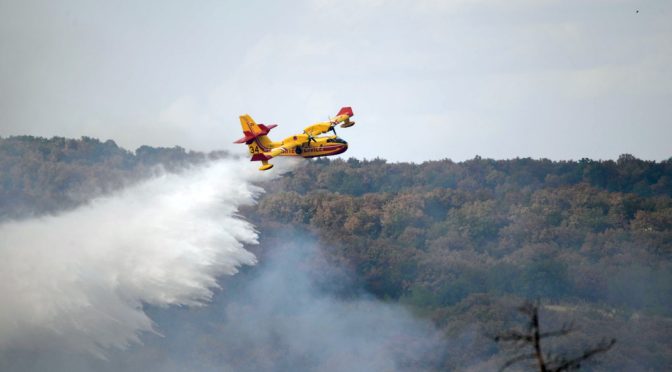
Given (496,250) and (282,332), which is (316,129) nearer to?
(282,332)

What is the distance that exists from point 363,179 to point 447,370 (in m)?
63.1

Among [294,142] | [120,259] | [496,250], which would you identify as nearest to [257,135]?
[294,142]

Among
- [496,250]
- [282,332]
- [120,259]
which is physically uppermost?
[496,250]

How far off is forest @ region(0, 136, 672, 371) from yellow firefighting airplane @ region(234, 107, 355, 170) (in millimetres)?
17094

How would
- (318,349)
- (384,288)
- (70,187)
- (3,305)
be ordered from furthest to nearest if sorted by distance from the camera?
(70,187)
(384,288)
(318,349)
(3,305)

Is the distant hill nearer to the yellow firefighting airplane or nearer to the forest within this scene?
the forest

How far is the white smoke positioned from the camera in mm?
58719

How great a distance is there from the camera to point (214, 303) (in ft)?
234

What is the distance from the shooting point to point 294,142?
5481 cm

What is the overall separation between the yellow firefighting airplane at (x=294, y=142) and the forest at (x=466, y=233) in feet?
56.1

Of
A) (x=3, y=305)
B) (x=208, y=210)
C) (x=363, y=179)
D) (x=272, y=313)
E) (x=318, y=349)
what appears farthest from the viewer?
(x=363, y=179)

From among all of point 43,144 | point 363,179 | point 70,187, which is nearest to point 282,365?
point 70,187

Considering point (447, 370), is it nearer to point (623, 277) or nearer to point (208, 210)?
point (208, 210)

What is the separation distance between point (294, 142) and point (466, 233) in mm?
49638
